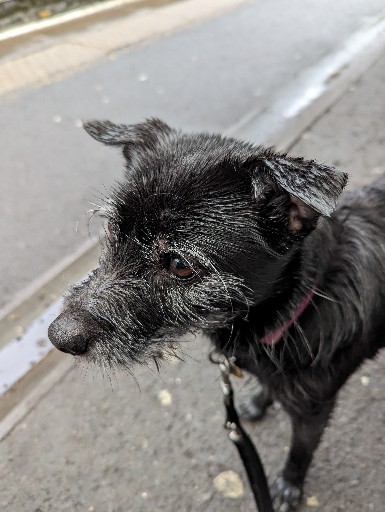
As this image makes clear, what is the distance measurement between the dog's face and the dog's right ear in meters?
0.18

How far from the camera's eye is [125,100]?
6324mm

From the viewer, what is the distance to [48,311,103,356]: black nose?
199 centimetres

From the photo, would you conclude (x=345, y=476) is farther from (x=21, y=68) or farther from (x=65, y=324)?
(x=21, y=68)

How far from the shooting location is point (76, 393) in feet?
10.4

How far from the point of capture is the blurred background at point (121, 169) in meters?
2.79

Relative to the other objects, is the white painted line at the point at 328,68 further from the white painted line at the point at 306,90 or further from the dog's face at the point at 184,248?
the dog's face at the point at 184,248

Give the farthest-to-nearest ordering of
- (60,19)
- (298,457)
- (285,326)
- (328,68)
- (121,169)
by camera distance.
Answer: (60,19)
(328,68)
(121,169)
(298,457)
(285,326)

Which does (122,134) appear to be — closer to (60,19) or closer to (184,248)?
(184,248)

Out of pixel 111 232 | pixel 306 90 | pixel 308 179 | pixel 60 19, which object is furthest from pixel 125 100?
pixel 308 179

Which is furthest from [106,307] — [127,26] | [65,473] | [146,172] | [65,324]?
[127,26]

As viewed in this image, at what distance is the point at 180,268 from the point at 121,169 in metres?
3.36

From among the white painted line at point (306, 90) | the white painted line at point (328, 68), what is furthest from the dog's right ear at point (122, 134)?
the white painted line at point (328, 68)

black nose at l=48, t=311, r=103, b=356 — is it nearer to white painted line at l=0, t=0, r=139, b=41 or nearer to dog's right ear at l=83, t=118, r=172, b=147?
dog's right ear at l=83, t=118, r=172, b=147

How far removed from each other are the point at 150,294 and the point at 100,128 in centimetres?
82
